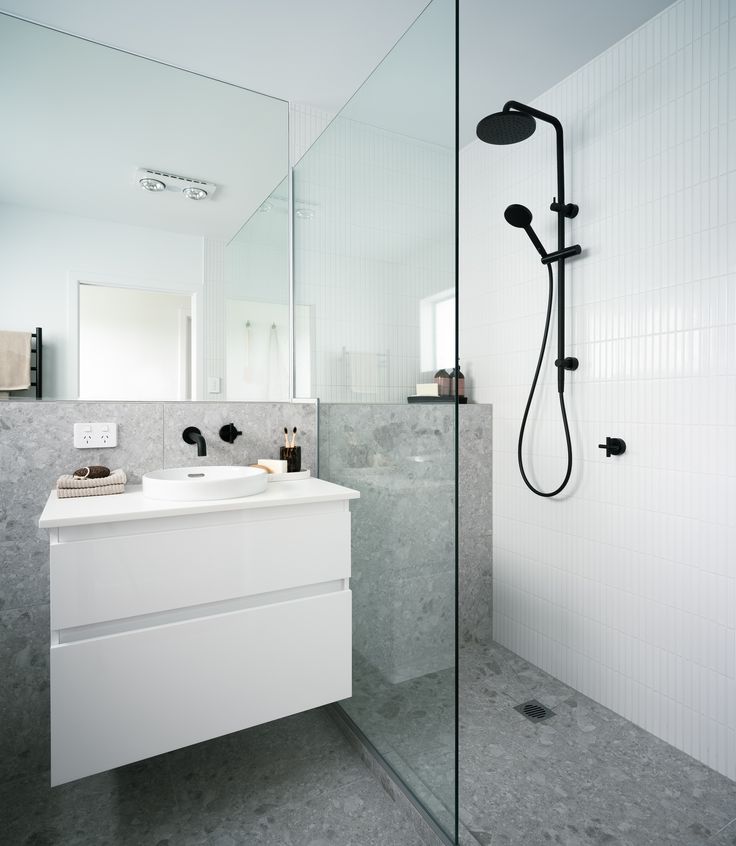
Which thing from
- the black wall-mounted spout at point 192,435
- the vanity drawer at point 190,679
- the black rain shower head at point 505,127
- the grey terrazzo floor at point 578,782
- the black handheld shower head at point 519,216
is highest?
the black rain shower head at point 505,127

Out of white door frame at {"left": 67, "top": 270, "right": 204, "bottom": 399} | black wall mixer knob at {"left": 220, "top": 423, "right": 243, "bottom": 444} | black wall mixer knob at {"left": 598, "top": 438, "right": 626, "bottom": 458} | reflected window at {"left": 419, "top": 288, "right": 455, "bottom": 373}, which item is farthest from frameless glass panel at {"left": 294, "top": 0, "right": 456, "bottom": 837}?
black wall mixer knob at {"left": 598, "top": 438, "right": 626, "bottom": 458}

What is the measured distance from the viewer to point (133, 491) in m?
1.62

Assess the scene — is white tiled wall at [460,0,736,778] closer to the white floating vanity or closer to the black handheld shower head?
the black handheld shower head

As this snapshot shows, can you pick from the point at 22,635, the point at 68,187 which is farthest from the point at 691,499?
the point at 68,187

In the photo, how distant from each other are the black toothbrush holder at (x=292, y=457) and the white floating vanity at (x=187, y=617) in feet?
1.12

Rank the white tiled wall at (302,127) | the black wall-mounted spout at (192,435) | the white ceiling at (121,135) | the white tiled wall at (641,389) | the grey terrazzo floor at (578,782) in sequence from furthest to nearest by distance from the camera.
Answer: the white tiled wall at (302,127) → the black wall-mounted spout at (192,435) → the white ceiling at (121,135) → the white tiled wall at (641,389) → the grey terrazzo floor at (578,782)

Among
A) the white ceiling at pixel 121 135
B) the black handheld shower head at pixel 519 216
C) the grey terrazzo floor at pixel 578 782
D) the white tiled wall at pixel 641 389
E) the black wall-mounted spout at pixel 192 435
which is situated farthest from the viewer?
the black handheld shower head at pixel 519 216

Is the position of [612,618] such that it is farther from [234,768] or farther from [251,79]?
[251,79]

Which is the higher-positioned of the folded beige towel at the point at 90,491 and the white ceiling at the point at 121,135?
the white ceiling at the point at 121,135

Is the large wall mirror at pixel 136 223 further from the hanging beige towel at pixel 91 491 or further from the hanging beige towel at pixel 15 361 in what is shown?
the hanging beige towel at pixel 91 491

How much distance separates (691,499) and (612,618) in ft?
1.88

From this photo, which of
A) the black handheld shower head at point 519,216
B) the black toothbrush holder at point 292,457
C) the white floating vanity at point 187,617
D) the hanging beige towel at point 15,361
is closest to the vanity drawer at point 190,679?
the white floating vanity at point 187,617

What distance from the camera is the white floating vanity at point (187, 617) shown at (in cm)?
124

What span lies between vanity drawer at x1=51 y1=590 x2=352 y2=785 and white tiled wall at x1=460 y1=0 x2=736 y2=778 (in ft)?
3.50
